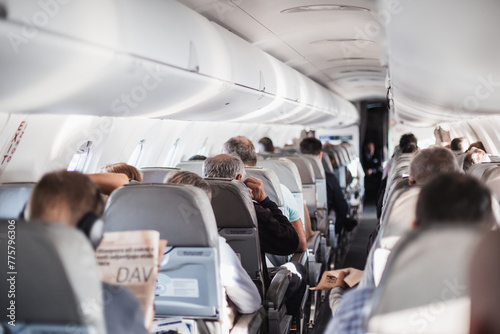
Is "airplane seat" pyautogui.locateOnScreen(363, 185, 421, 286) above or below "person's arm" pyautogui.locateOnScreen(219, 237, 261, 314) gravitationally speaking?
above

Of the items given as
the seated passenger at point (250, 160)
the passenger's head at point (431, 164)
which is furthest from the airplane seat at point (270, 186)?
the passenger's head at point (431, 164)

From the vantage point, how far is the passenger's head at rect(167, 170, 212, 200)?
3.20 meters

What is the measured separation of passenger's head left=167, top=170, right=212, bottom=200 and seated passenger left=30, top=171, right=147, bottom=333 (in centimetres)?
117

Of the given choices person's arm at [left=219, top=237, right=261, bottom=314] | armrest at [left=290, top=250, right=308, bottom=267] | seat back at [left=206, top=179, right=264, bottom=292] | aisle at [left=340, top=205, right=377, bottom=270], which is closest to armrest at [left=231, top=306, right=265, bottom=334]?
person's arm at [left=219, top=237, right=261, bottom=314]

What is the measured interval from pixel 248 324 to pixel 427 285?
6.45 feet

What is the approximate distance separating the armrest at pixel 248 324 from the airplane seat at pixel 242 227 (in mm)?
228

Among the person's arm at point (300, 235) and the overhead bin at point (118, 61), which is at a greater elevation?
the overhead bin at point (118, 61)

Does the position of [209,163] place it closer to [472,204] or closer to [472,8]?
[472,8]

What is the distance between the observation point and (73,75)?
3125mm

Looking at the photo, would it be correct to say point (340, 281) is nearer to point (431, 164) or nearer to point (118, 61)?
point (431, 164)

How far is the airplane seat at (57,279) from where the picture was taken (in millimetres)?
1694

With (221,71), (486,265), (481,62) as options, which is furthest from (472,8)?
(221,71)

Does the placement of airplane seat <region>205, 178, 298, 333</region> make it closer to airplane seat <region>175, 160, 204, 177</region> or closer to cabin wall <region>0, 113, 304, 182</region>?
airplane seat <region>175, 160, 204, 177</region>

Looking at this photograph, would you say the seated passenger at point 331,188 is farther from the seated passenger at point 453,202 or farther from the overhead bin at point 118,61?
the seated passenger at point 453,202
